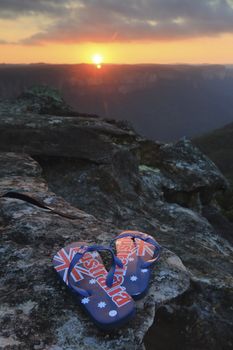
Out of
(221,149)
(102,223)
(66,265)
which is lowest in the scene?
(221,149)

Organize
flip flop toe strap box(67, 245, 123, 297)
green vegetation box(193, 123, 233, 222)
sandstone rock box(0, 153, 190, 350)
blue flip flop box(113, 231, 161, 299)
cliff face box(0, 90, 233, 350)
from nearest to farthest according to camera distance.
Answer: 1. sandstone rock box(0, 153, 190, 350)
2. cliff face box(0, 90, 233, 350)
3. flip flop toe strap box(67, 245, 123, 297)
4. blue flip flop box(113, 231, 161, 299)
5. green vegetation box(193, 123, 233, 222)

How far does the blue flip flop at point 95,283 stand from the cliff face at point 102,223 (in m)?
0.12

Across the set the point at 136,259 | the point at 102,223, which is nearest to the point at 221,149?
the point at 102,223

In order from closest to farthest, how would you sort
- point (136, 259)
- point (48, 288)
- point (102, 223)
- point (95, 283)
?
point (48, 288), point (95, 283), point (136, 259), point (102, 223)

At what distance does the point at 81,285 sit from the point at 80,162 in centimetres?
622

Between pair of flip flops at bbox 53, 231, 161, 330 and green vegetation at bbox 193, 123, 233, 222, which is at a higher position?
pair of flip flops at bbox 53, 231, 161, 330

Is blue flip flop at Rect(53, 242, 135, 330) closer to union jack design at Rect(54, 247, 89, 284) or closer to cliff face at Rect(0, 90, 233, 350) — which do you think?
union jack design at Rect(54, 247, 89, 284)

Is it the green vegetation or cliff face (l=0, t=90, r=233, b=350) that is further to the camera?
the green vegetation

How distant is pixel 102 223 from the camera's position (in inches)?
274

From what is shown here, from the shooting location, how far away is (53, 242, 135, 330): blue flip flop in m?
4.32

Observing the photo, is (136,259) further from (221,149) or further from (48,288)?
(221,149)

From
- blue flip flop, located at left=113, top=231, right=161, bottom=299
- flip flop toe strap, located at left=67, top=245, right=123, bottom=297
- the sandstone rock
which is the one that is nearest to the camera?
the sandstone rock

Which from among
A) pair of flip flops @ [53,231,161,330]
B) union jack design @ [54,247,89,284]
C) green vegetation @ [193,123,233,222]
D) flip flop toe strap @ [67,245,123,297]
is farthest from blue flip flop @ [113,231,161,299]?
green vegetation @ [193,123,233,222]

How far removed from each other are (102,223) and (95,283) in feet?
6.79
